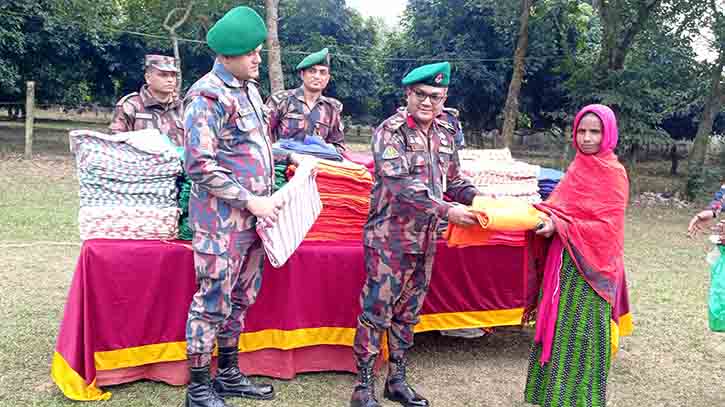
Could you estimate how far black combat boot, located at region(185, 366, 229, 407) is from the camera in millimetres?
2650

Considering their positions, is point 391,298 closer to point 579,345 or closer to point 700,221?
point 579,345

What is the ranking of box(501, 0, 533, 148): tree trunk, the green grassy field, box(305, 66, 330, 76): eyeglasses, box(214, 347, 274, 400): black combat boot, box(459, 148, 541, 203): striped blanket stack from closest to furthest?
box(214, 347, 274, 400): black combat boot, the green grassy field, box(459, 148, 541, 203): striped blanket stack, box(305, 66, 330, 76): eyeglasses, box(501, 0, 533, 148): tree trunk

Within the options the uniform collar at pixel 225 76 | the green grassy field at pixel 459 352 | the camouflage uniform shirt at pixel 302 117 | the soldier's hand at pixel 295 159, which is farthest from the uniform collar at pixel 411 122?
Answer: the green grassy field at pixel 459 352

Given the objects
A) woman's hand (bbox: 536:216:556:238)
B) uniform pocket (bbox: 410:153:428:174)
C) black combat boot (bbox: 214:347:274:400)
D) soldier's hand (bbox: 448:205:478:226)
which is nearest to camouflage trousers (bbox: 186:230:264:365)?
black combat boot (bbox: 214:347:274:400)

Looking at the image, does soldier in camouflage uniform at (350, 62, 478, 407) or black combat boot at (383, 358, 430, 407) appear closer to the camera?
soldier in camouflage uniform at (350, 62, 478, 407)

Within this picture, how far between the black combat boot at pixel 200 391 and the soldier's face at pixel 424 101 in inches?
61.6

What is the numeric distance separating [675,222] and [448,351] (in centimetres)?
730

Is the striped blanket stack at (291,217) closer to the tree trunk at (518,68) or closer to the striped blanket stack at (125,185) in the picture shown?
the striped blanket stack at (125,185)

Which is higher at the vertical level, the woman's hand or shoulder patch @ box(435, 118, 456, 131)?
shoulder patch @ box(435, 118, 456, 131)

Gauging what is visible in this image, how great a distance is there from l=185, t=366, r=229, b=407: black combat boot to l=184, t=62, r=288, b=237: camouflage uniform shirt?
2.17 ft

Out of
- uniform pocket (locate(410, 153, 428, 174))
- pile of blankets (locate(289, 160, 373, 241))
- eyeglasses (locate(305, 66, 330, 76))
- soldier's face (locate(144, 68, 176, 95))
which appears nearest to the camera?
uniform pocket (locate(410, 153, 428, 174))

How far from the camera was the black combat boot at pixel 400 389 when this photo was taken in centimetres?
296

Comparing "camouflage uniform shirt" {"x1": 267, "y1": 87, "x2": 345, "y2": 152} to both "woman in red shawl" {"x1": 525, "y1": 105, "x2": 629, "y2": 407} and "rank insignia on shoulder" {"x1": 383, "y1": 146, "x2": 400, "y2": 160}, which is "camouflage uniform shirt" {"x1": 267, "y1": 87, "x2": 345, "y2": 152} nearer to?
"rank insignia on shoulder" {"x1": 383, "y1": 146, "x2": 400, "y2": 160}

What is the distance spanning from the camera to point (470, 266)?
350 centimetres
